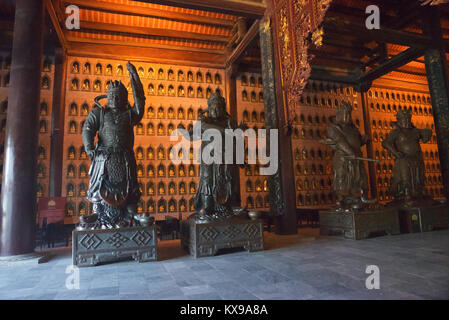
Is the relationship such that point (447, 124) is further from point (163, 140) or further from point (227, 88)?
point (163, 140)

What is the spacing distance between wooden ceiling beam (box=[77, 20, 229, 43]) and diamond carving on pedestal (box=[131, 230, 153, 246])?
6.65 metres

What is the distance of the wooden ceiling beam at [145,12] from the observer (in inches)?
289

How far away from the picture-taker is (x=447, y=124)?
7516 mm

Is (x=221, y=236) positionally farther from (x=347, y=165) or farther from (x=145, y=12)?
(x=145, y=12)

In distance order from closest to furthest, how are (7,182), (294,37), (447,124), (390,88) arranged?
(7,182)
(294,37)
(447,124)
(390,88)

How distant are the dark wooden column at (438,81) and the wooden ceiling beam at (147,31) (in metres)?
6.05

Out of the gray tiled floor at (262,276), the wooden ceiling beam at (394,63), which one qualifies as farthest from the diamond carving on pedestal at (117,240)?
the wooden ceiling beam at (394,63)

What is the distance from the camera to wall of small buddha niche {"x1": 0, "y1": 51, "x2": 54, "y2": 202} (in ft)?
24.8

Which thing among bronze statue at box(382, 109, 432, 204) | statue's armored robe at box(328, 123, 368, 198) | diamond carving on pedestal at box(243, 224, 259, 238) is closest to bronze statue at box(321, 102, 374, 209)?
statue's armored robe at box(328, 123, 368, 198)

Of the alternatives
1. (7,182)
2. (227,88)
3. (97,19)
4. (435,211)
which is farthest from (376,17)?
(7,182)

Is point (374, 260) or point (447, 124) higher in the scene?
A: point (447, 124)

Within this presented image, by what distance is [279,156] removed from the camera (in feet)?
21.3

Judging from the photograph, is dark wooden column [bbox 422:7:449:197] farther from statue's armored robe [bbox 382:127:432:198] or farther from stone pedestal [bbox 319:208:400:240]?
stone pedestal [bbox 319:208:400:240]

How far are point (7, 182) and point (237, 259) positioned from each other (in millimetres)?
3837
